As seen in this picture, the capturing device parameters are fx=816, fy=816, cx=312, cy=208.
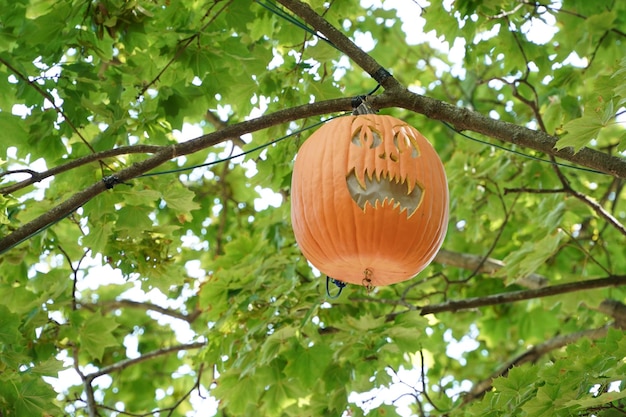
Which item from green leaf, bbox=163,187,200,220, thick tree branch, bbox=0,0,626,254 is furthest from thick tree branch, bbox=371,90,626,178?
green leaf, bbox=163,187,200,220

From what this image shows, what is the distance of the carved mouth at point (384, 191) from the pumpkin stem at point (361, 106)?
1.26 ft

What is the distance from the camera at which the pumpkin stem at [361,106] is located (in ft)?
8.86

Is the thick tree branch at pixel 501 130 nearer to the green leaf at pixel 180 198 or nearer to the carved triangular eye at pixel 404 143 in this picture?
the carved triangular eye at pixel 404 143

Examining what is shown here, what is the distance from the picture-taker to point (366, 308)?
4758mm

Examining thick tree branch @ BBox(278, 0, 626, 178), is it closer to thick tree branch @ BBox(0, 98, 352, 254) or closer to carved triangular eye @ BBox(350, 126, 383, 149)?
thick tree branch @ BBox(0, 98, 352, 254)

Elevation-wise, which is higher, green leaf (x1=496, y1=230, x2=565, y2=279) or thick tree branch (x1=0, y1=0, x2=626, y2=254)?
green leaf (x1=496, y1=230, x2=565, y2=279)

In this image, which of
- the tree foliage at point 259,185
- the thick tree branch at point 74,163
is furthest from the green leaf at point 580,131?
the thick tree branch at point 74,163

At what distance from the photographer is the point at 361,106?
8.96ft

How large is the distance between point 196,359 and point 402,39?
372 cm

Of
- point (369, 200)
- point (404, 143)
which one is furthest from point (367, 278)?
point (404, 143)

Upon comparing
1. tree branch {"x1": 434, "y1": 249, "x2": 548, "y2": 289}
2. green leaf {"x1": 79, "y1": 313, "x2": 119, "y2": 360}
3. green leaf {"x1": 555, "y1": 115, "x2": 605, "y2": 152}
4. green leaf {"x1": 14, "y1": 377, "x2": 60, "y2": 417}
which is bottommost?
green leaf {"x1": 14, "y1": 377, "x2": 60, "y2": 417}

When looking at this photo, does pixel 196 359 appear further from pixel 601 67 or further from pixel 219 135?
pixel 601 67

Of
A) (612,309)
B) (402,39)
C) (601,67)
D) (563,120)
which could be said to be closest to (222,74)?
(563,120)

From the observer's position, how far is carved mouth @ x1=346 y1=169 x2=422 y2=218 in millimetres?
2342
